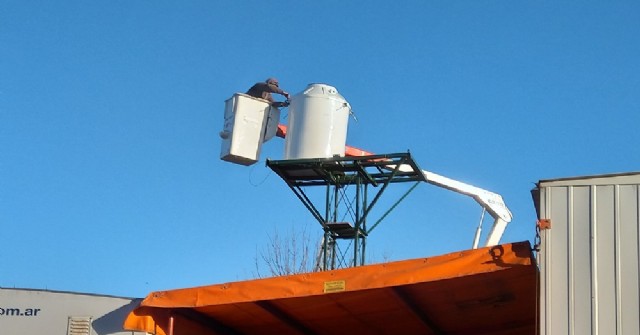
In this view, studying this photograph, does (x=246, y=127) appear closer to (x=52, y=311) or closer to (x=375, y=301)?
(x=52, y=311)

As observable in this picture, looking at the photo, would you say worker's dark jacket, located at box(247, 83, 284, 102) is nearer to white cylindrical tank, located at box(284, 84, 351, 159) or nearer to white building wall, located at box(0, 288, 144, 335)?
white cylindrical tank, located at box(284, 84, 351, 159)

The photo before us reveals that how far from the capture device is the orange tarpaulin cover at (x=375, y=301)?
841 cm

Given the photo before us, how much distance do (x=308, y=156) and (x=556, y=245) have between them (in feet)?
24.1

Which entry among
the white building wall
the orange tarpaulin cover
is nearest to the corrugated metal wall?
the orange tarpaulin cover

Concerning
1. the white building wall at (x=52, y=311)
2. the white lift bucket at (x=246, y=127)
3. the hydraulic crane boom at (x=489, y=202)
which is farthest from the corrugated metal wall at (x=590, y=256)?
the hydraulic crane boom at (x=489, y=202)

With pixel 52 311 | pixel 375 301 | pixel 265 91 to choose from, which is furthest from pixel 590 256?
pixel 265 91

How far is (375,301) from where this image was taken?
32.5 ft

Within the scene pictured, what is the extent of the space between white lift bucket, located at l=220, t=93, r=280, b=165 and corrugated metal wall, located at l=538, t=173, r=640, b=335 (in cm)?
774

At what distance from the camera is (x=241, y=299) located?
9320mm

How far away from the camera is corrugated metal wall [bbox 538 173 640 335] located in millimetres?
7750

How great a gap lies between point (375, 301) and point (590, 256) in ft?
8.80

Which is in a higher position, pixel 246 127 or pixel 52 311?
pixel 246 127

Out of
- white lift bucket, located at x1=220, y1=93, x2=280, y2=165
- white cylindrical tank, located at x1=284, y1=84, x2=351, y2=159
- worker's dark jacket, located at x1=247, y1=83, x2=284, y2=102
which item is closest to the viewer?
white cylindrical tank, located at x1=284, y1=84, x2=351, y2=159

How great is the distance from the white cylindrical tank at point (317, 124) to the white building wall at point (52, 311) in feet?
16.3
